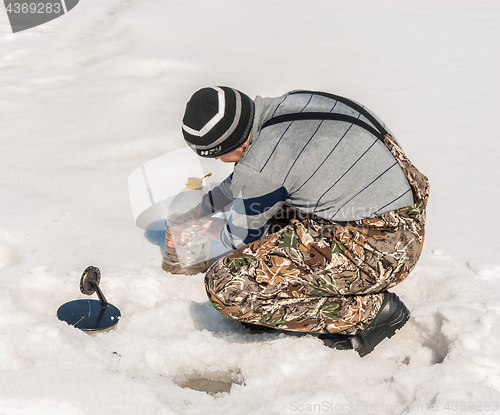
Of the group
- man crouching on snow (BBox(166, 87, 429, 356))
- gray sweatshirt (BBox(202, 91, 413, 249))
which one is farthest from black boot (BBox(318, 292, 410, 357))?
gray sweatshirt (BBox(202, 91, 413, 249))

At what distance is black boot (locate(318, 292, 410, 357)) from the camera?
1747 mm

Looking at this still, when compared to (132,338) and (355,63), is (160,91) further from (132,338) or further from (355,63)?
(132,338)

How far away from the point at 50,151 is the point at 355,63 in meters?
3.18

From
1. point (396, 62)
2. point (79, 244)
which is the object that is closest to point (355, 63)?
point (396, 62)

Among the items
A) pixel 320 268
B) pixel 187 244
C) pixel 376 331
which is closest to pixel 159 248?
pixel 187 244

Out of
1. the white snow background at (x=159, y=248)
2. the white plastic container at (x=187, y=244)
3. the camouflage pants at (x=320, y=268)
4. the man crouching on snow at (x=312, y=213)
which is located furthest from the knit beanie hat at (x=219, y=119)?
the white snow background at (x=159, y=248)

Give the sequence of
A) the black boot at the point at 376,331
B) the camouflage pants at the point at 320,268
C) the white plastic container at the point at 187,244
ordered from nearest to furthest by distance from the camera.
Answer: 1. the camouflage pants at the point at 320,268
2. the black boot at the point at 376,331
3. the white plastic container at the point at 187,244

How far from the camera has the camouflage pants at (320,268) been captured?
1596 mm

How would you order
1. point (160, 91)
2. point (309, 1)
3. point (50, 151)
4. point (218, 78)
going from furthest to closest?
point (309, 1), point (218, 78), point (160, 91), point (50, 151)

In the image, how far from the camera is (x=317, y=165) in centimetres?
147

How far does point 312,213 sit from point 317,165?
198 mm

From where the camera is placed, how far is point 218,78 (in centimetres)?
444

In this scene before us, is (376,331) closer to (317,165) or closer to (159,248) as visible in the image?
(317,165)

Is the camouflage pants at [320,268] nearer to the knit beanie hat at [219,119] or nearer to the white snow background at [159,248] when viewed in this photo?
the white snow background at [159,248]
